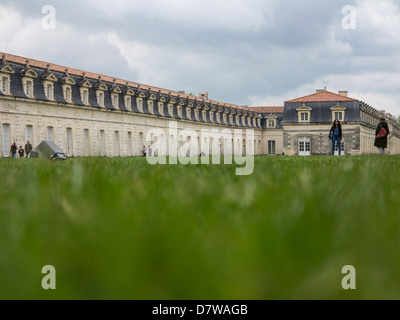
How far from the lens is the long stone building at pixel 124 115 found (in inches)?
1503

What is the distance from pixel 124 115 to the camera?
5069 centimetres

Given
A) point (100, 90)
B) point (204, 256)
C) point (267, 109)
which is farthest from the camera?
point (267, 109)

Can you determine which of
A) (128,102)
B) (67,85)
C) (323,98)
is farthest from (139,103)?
(323,98)

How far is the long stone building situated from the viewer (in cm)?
3819

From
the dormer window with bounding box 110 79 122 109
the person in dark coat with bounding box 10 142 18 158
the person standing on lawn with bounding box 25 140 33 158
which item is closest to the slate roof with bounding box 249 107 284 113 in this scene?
the dormer window with bounding box 110 79 122 109

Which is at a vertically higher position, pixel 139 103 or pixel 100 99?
pixel 139 103

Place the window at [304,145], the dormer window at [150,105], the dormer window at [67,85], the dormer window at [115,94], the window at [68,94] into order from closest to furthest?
1. the dormer window at [67,85]
2. the window at [68,94]
3. the dormer window at [115,94]
4. the dormer window at [150,105]
5. the window at [304,145]

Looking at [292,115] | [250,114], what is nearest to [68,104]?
[292,115]

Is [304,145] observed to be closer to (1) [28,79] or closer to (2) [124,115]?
(2) [124,115]

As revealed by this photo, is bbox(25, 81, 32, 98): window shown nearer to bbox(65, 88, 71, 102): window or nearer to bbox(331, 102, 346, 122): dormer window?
bbox(65, 88, 71, 102): window

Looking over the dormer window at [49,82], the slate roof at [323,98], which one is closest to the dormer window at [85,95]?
the dormer window at [49,82]

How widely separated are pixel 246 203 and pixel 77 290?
2.03ft

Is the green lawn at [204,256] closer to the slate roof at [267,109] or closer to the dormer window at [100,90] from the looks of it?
the dormer window at [100,90]
